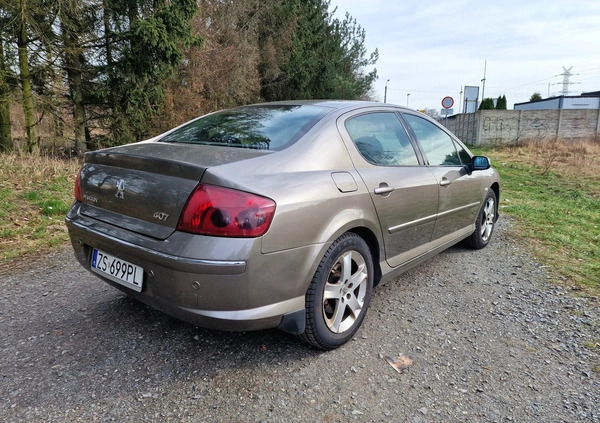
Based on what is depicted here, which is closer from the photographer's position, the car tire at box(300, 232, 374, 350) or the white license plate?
the white license plate

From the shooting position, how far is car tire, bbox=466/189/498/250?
4.39 meters

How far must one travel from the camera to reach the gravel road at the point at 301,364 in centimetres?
195

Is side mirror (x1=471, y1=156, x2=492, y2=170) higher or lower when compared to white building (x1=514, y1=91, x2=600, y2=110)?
lower

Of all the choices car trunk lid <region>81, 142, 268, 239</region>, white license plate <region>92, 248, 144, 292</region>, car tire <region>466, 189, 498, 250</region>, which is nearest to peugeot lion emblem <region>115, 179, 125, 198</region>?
car trunk lid <region>81, 142, 268, 239</region>

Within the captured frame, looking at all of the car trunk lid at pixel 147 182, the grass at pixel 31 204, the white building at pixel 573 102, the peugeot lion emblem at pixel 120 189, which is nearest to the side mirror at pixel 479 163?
the car trunk lid at pixel 147 182

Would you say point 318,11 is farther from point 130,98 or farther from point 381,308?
point 381,308

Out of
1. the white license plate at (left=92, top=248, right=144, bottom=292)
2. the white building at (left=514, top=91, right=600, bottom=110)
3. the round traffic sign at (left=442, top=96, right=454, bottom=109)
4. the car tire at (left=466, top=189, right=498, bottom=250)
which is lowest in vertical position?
the car tire at (left=466, top=189, right=498, bottom=250)

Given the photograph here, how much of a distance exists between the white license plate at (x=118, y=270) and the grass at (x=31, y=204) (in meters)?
2.03

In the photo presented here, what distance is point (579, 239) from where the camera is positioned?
501cm

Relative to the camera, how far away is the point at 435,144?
3680 millimetres

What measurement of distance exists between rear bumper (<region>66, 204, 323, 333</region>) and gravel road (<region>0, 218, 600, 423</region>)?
0.36m

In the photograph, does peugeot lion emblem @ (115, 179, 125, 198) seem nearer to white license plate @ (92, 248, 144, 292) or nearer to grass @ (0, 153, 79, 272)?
white license plate @ (92, 248, 144, 292)

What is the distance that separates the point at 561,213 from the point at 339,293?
5.82 metres

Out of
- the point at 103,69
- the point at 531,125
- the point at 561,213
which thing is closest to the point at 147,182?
the point at 561,213
